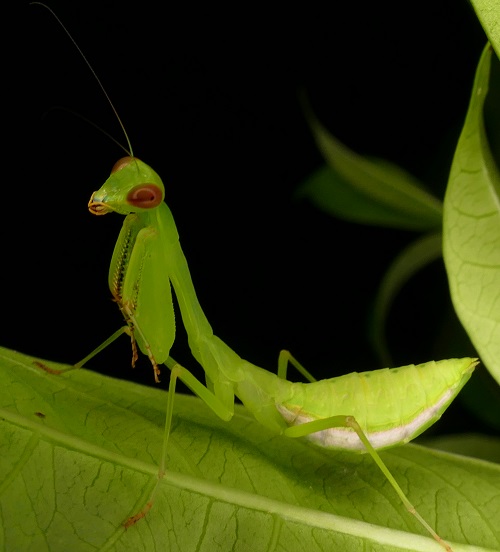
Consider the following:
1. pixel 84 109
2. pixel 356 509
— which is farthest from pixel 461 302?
pixel 84 109

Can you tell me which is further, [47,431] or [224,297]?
[224,297]

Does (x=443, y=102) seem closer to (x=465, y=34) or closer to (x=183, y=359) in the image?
(x=465, y=34)

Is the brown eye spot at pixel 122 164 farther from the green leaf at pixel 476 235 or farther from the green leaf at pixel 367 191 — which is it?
the green leaf at pixel 367 191

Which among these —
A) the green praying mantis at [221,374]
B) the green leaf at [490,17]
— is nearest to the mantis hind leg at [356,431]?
the green praying mantis at [221,374]

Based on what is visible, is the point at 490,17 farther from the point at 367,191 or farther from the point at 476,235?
the point at 367,191

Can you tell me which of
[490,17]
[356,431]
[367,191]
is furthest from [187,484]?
[367,191]

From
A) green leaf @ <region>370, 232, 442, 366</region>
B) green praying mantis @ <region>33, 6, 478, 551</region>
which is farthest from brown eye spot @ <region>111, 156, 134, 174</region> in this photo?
green leaf @ <region>370, 232, 442, 366</region>
